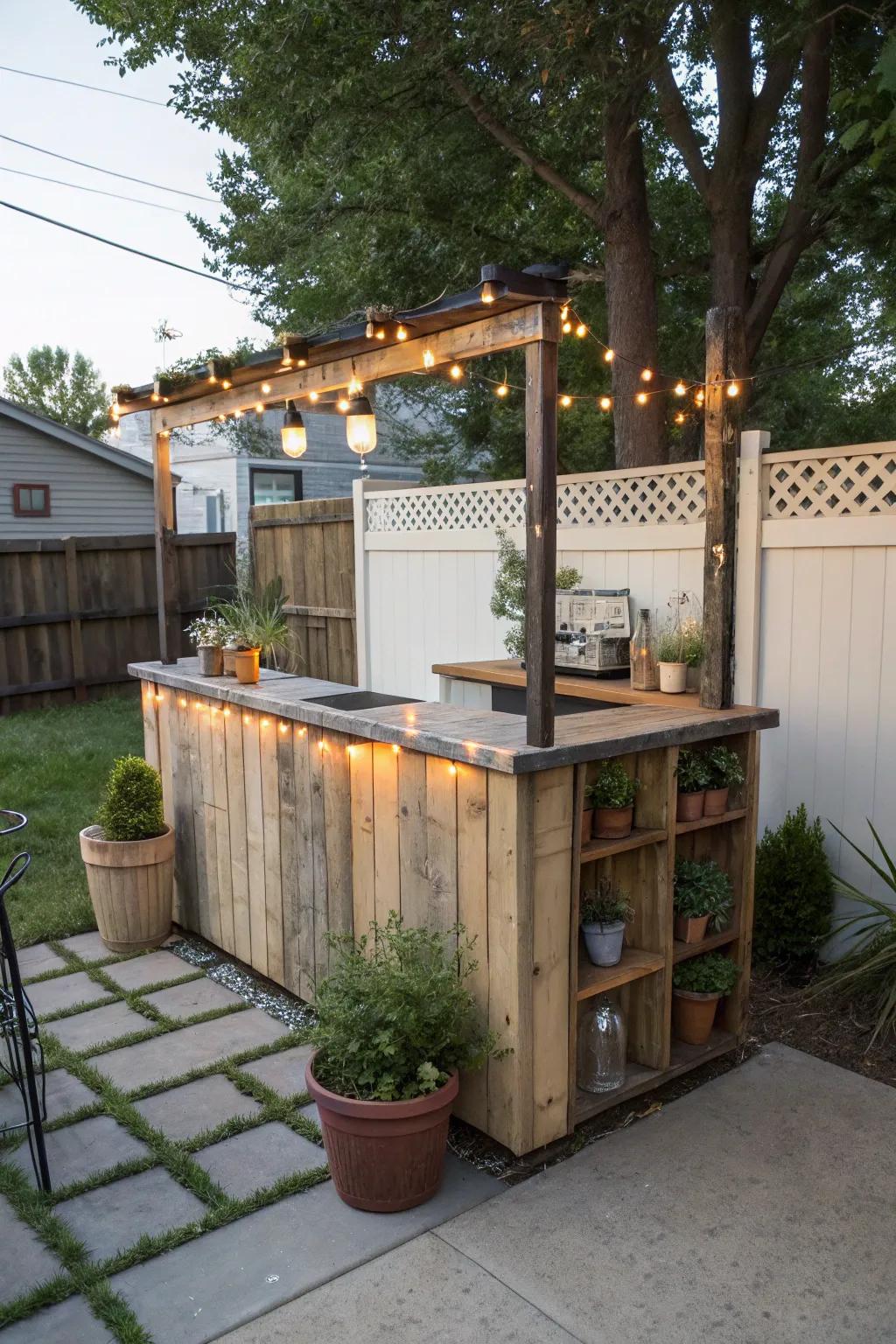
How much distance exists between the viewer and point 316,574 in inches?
332

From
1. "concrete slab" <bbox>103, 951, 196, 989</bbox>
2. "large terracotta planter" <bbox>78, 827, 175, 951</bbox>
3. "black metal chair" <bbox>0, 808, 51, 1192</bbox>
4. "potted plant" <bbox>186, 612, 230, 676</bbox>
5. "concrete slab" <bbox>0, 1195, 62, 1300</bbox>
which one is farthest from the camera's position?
"potted plant" <bbox>186, 612, 230, 676</bbox>

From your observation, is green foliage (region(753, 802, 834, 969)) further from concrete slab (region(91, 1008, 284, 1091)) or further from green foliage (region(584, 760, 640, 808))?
concrete slab (region(91, 1008, 284, 1091))

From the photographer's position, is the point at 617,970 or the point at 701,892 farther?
the point at 701,892

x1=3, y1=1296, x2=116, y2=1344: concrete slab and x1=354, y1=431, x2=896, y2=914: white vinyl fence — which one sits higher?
x1=354, y1=431, x2=896, y2=914: white vinyl fence

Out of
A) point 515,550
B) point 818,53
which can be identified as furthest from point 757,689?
point 818,53

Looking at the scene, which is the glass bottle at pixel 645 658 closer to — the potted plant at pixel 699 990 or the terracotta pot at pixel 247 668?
the potted plant at pixel 699 990

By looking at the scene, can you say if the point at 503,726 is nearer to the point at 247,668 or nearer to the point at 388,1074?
the point at 388,1074

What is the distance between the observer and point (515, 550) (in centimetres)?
576

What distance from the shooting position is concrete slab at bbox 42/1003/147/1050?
356 centimetres

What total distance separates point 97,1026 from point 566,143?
669 cm

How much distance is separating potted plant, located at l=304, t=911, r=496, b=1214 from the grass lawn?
235 centimetres

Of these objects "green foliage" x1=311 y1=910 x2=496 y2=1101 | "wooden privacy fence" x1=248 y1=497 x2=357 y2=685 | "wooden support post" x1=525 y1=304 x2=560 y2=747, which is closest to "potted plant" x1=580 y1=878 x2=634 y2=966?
"green foliage" x1=311 y1=910 x2=496 y2=1101

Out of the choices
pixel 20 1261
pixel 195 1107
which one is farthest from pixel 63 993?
pixel 20 1261

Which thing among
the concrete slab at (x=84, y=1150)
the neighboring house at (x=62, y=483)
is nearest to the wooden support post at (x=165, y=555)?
the concrete slab at (x=84, y=1150)
